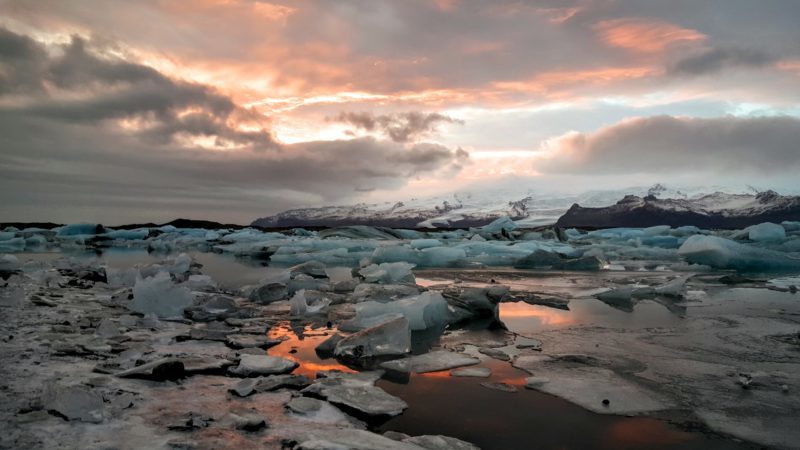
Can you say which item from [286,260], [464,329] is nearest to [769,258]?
[464,329]

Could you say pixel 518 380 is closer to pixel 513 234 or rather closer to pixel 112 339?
pixel 112 339

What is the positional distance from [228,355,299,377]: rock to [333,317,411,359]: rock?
511 millimetres

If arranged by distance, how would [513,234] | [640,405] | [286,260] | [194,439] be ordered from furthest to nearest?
[513,234], [286,260], [640,405], [194,439]

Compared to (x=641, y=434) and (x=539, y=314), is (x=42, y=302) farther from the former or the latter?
(x=641, y=434)

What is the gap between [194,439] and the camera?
2.19m

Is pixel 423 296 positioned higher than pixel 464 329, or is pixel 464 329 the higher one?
pixel 423 296

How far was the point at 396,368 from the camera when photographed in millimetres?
3631

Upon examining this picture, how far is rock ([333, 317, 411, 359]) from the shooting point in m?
3.97

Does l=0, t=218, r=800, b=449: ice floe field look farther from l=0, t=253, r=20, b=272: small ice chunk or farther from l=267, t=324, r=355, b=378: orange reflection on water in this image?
l=0, t=253, r=20, b=272: small ice chunk

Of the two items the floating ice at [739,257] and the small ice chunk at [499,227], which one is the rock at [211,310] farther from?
the small ice chunk at [499,227]

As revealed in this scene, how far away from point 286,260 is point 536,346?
13.2 metres

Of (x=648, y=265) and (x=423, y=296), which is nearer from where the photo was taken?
(x=423, y=296)

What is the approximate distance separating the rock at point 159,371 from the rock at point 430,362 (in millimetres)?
1440

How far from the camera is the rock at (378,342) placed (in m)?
3.97
